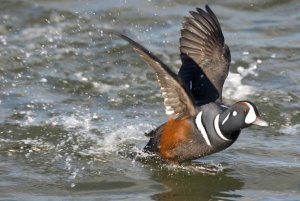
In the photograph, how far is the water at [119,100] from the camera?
7.88 meters

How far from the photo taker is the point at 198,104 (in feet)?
27.4

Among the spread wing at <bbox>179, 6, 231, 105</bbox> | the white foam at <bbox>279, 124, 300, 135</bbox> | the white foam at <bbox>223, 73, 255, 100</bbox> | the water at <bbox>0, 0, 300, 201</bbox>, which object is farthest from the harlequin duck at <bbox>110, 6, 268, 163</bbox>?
the white foam at <bbox>223, 73, 255, 100</bbox>

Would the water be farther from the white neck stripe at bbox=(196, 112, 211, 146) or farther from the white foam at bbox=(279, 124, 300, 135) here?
the white neck stripe at bbox=(196, 112, 211, 146)

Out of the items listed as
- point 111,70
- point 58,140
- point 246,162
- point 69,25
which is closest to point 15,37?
point 69,25

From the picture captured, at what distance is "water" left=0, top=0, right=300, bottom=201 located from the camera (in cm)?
788

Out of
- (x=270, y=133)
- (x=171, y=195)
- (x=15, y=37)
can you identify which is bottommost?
(x=171, y=195)

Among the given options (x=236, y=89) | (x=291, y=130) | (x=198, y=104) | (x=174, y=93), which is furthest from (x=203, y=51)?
(x=236, y=89)

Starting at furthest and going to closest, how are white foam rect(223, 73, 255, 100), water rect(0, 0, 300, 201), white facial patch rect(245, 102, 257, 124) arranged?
white foam rect(223, 73, 255, 100) < water rect(0, 0, 300, 201) < white facial patch rect(245, 102, 257, 124)

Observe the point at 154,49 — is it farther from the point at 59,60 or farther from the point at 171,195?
the point at 171,195

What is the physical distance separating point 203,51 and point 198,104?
878 mm

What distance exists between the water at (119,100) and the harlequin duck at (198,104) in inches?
11.1

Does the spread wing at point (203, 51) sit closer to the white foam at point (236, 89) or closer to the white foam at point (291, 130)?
the white foam at point (291, 130)

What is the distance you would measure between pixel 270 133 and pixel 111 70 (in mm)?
2968

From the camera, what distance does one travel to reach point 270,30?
A: 13.3 metres
